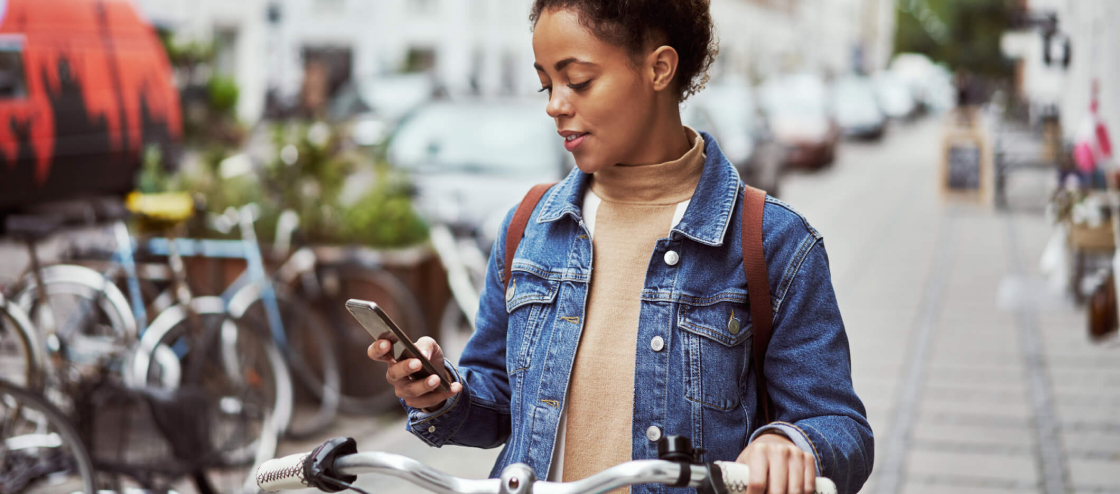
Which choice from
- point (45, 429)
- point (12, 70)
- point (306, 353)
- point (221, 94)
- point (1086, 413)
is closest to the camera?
point (45, 429)

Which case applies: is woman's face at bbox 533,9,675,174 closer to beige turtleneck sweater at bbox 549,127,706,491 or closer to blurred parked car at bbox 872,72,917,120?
beige turtleneck sweater at bbox 549,127,706,491

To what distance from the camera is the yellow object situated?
4.95 meters

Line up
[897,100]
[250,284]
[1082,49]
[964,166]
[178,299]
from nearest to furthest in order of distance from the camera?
[178,299] → [250,284] → [1082,49] → [964,166] → [897,100]

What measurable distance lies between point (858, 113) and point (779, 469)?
97.9 feet

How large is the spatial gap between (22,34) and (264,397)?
295 inches

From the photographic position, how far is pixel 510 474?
1.42 meters

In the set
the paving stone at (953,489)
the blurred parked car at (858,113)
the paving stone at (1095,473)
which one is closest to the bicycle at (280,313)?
the paving stone at (953,489)

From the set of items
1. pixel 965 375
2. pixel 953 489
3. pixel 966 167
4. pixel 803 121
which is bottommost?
pixel 803 121

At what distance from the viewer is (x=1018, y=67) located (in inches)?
1843

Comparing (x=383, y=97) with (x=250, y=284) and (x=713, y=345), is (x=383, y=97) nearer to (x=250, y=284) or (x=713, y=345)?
(x=250, y=284)

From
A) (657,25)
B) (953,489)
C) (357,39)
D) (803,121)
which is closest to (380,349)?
(657,25)

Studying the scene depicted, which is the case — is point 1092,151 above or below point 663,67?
below

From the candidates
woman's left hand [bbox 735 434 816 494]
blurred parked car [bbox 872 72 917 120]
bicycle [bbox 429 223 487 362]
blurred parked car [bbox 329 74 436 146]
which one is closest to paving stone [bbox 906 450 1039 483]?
bicycle [bbox 429 223 487 362]

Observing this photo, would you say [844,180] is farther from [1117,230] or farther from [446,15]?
[446,15]
